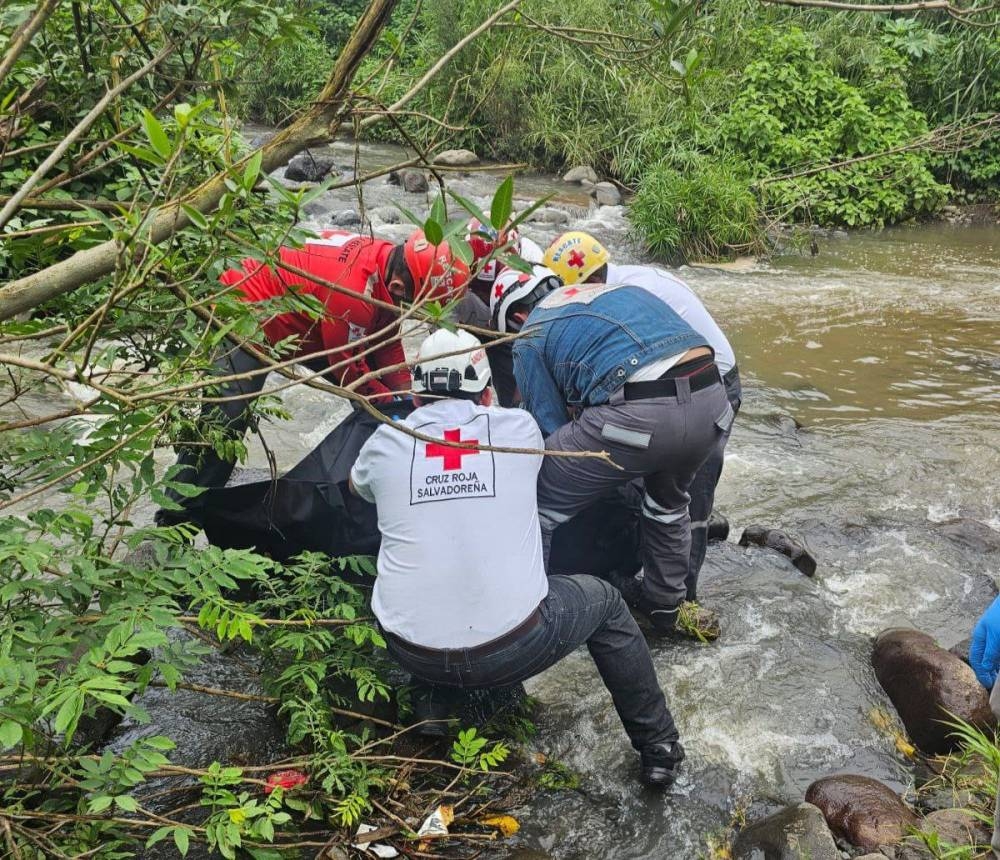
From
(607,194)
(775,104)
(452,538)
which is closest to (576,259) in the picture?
(452,538)

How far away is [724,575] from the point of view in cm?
483

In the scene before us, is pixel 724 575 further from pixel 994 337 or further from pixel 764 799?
pixel 994 337

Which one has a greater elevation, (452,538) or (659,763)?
(452,538)

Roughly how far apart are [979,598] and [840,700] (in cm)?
150

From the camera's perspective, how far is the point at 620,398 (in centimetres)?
363

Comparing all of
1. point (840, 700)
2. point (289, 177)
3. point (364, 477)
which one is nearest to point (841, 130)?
point (289, 177)

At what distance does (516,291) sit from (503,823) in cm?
220

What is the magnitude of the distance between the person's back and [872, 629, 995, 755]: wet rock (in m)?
1.47

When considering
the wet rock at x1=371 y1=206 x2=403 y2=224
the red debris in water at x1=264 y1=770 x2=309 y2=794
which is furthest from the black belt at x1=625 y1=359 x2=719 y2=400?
the wet rock at x1=371 y1=206 x2=403 y2=224

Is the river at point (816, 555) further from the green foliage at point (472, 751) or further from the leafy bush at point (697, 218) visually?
the leafy bush at point (697, 218)

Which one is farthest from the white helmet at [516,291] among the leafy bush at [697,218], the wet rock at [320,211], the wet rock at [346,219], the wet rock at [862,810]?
the wet rock at [320,211]

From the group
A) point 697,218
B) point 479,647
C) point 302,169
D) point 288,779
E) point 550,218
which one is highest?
point 479,647

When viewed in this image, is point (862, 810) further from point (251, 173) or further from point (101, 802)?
point (251, 173)

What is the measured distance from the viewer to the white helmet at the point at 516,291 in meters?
4.10
